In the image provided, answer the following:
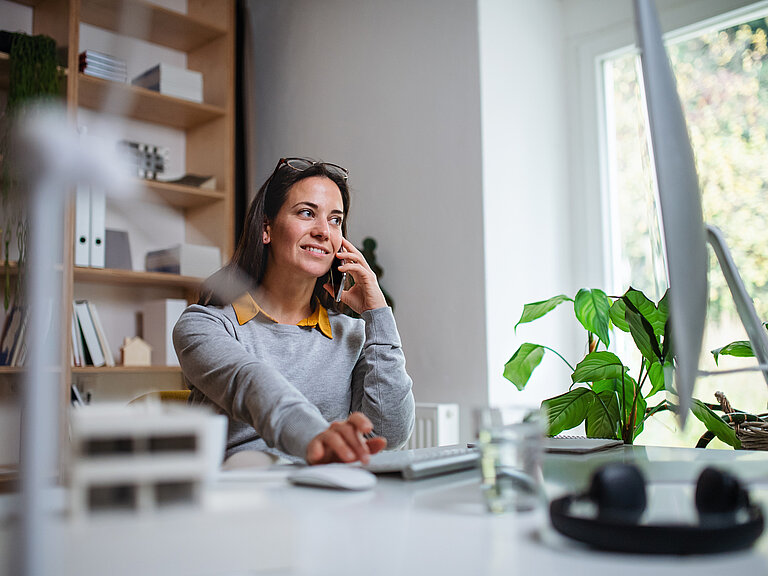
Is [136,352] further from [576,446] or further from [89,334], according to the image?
[576,446]

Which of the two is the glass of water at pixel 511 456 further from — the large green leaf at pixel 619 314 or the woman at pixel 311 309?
the large green leaf at pixel 619 314

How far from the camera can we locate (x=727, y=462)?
800 mm

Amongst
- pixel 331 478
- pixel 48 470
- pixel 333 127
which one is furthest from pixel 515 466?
pixel 333 127

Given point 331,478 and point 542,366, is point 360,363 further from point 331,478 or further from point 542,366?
point 542,366

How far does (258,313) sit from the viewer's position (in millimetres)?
1189

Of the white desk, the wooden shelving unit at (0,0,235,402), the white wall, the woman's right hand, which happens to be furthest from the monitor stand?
the wooden shelving unit at (0,0,235,402)

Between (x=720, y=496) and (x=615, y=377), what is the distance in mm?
1065

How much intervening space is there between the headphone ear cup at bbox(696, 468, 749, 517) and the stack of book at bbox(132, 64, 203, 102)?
2.37 meters

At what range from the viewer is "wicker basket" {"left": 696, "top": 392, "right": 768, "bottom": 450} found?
53.2 inches

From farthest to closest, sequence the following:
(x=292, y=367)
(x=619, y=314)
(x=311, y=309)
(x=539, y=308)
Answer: (x=539, y=308)
(x=619, y=314)
(x=311, y=309)
(x=292, y=367)

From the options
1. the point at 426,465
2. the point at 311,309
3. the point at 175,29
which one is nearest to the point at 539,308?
the point at 311,309

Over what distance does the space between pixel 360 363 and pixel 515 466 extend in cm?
74

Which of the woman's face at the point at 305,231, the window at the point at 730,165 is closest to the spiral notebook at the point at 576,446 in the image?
the woman's face at the point at 305,231

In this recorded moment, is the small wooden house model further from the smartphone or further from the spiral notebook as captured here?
the spiral notebook
